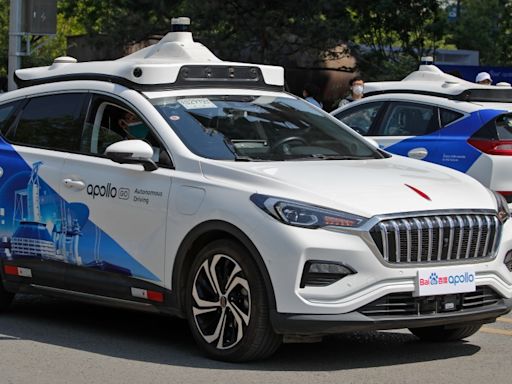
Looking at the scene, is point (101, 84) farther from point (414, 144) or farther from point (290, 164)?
point (414, 144)

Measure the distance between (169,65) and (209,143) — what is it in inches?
29.2

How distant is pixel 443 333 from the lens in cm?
775

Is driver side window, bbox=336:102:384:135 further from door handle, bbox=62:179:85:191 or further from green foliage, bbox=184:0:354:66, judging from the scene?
green foliage, bbox=184:0:354:66

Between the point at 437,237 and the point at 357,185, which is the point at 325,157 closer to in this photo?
the point at 357,185

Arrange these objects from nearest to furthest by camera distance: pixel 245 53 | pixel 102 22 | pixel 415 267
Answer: pixel 415 267 < pixel 245 53 < pixel 102 22

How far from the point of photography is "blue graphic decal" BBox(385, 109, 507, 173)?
11883 millimetres

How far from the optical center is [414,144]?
40.6 feet

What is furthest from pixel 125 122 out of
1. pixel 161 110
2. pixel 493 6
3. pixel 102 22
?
pixel 493 6

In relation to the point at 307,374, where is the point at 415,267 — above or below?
above

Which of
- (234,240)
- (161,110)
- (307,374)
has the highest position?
(161,110)

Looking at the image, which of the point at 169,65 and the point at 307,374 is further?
the point at 169,65

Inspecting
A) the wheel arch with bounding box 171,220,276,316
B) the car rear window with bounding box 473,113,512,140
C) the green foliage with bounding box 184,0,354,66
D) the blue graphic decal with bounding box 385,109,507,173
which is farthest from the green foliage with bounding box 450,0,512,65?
the wheel arch with bounding box 171,220,276,316

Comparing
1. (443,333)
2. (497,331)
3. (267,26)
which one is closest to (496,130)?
(497,331)

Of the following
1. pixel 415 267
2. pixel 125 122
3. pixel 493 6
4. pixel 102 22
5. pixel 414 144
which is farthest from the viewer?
pixel 493 6
